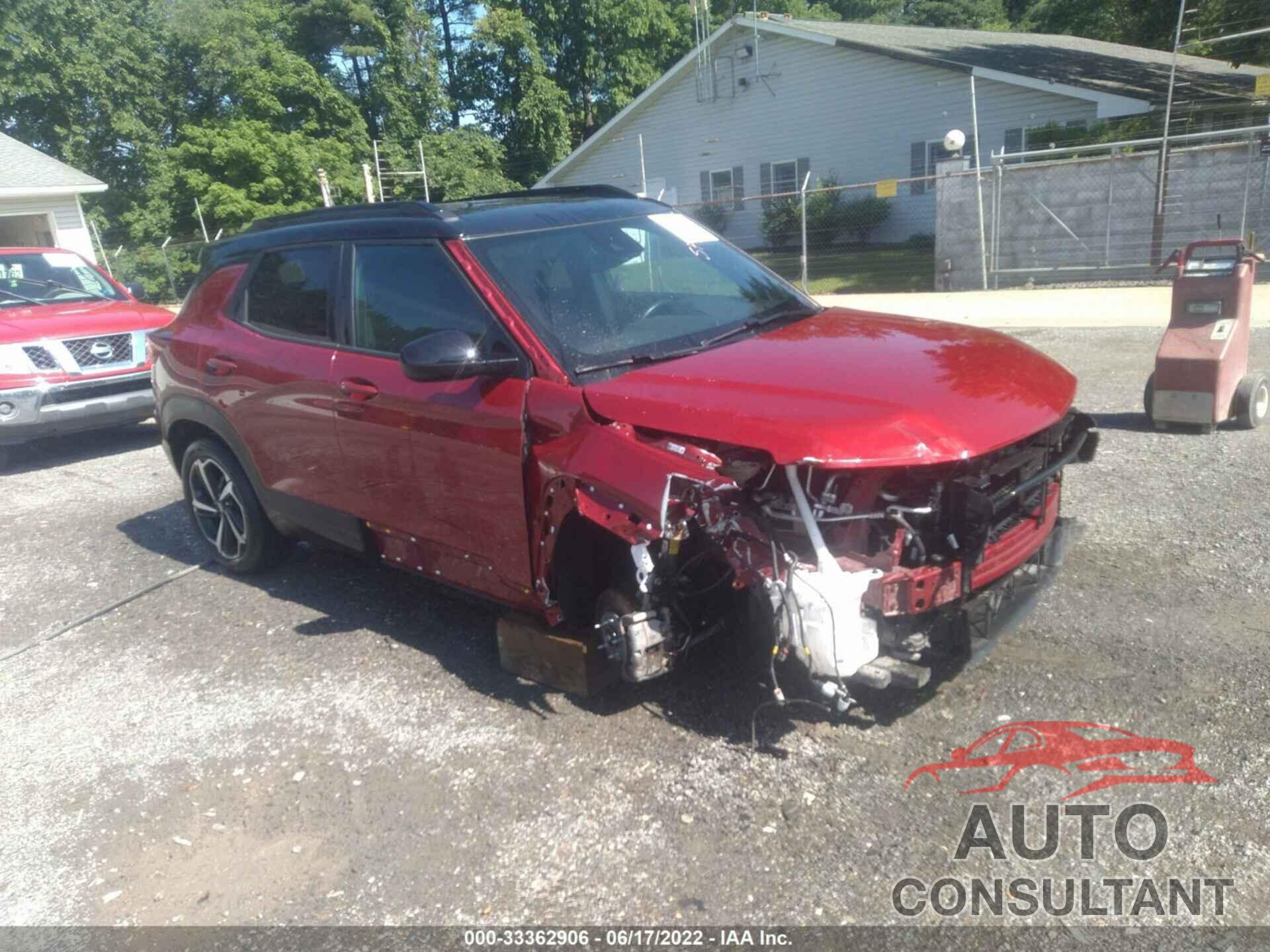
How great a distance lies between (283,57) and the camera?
35.3m

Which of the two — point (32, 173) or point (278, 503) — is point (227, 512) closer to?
point (278, 503)

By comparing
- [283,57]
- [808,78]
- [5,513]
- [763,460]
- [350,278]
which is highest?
[283,57]

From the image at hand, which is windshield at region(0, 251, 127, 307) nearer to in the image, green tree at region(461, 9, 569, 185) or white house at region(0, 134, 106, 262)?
white house at region(0, 134, 106, 262)

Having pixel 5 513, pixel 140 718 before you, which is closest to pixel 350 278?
pixel 140 718

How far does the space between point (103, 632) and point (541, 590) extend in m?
2.79

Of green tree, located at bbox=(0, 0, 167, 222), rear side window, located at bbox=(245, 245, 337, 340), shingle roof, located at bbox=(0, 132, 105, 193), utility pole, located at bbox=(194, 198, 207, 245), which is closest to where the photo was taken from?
rear side window, located at bbox=(245, 245, 337, 340)

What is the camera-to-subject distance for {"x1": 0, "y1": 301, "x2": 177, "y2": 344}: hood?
8.59 m

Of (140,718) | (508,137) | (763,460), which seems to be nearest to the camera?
(763,460)

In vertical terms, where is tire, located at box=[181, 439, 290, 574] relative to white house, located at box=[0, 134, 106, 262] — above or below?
below

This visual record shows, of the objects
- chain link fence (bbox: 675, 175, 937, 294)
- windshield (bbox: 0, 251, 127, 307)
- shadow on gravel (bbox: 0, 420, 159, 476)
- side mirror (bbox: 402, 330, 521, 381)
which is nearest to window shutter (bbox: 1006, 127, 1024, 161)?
chain link fence (bbox: 675, 175, 937, 294)

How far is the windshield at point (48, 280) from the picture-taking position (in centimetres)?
948

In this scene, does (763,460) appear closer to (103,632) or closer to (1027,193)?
(103,632)

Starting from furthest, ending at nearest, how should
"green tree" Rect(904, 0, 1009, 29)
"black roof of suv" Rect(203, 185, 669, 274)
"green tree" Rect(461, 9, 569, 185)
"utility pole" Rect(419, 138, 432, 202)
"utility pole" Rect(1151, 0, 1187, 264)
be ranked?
1. "green tree" Rect(904, 0, 1009, 29)
2. "green tree" Rect(461, 9, 569, 185)
3. "utility pole" Rect(419, 138, 432, 202)
4. "utility pole" Rect(1151, 0, 1187, 264)
5. "black roof of suv" Rect(203, 185, 669, 274)

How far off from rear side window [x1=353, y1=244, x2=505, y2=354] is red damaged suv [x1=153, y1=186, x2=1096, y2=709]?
0.5 inches
